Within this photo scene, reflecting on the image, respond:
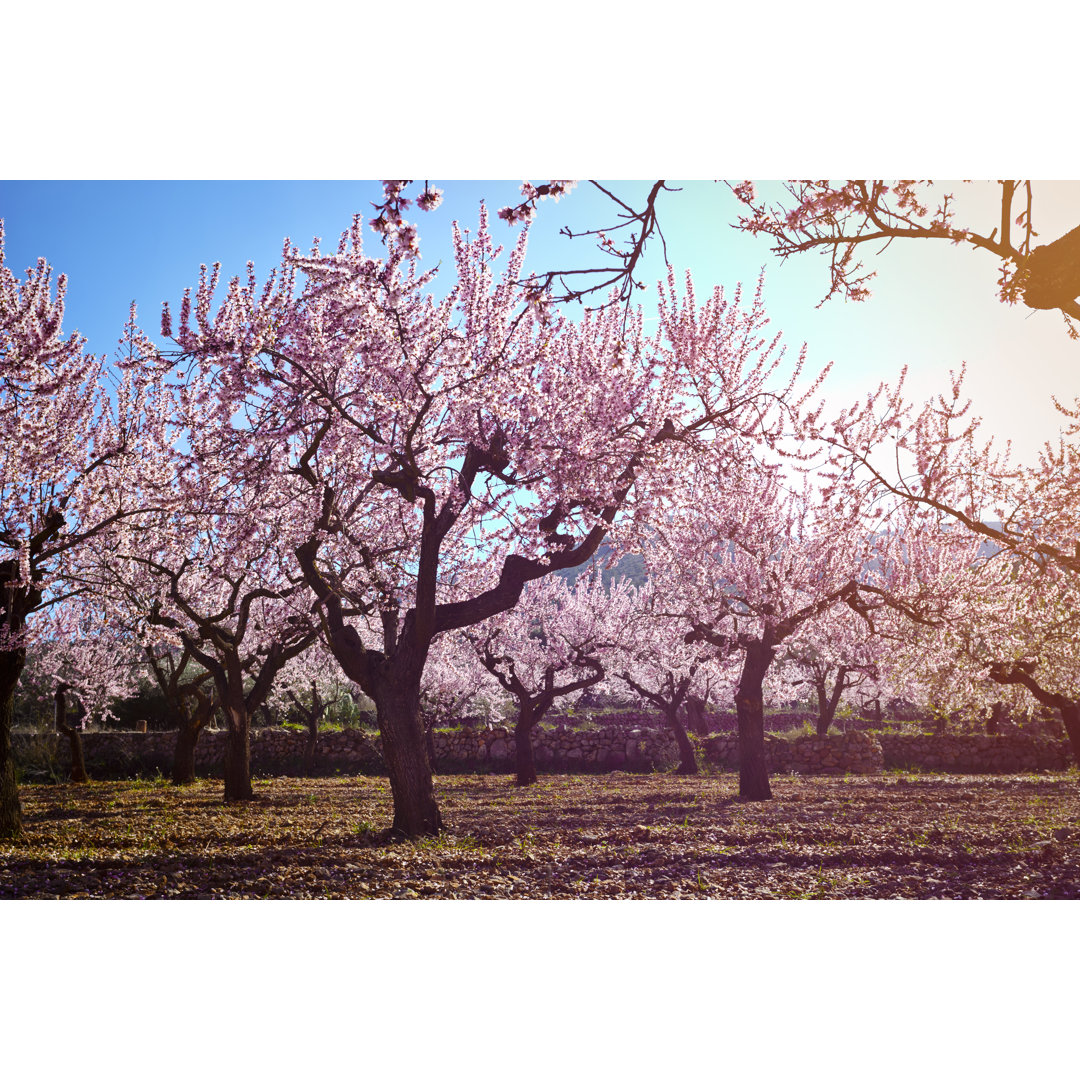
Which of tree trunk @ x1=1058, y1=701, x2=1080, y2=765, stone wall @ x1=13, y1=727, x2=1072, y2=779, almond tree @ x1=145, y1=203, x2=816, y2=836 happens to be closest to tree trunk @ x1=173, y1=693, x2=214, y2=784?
stone wall @ x1=13, y1=727, x2=1072, y2=779

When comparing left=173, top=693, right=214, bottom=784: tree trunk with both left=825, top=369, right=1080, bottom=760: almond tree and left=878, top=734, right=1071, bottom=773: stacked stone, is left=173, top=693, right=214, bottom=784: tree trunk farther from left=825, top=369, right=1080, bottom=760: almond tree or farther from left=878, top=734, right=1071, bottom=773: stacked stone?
left=878, top=734, right=1071, bottom=773: stacked stone

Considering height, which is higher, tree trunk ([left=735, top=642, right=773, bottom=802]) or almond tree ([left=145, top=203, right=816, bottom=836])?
almond tree ([left=145, top=203, right=816, bottom=836])

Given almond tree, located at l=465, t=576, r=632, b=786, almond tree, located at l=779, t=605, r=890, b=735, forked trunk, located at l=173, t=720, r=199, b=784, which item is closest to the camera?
almond tree, located at l=779, t=605, r=890, b=735

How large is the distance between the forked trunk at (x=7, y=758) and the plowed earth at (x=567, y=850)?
19 centimetres

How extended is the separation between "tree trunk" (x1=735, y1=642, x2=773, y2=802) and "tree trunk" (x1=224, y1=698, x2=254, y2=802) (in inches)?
249

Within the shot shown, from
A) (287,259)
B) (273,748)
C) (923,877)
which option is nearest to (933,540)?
(923,877)

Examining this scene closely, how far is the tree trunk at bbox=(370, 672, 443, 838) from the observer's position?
230 inches

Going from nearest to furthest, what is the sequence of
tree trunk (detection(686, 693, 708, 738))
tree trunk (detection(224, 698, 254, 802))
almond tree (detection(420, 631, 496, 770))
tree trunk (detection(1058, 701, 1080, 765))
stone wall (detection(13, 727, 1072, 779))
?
tree trunk (detection(224, 698, 254, 802)) → tree trunk (detection(1058, 701, 1080, 765)) → almond tree (detection(420, 631, 496, 770)) → stone wall (detection(13, 727, 1072, 779)) → tree trunk (detection(686, 693, 708, 738))

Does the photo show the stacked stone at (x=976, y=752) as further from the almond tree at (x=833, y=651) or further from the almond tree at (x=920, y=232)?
the almond tree at (x=920, y=232)

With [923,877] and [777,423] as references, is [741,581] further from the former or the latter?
[923,877]

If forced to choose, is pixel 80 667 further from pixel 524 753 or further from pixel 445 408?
pixel 445 408

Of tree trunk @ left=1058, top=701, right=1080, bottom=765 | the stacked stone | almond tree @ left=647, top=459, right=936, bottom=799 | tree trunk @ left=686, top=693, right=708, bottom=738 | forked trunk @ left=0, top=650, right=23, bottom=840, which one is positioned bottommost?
the stacked stone

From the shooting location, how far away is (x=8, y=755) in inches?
247

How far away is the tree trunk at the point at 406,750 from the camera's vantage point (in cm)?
584
